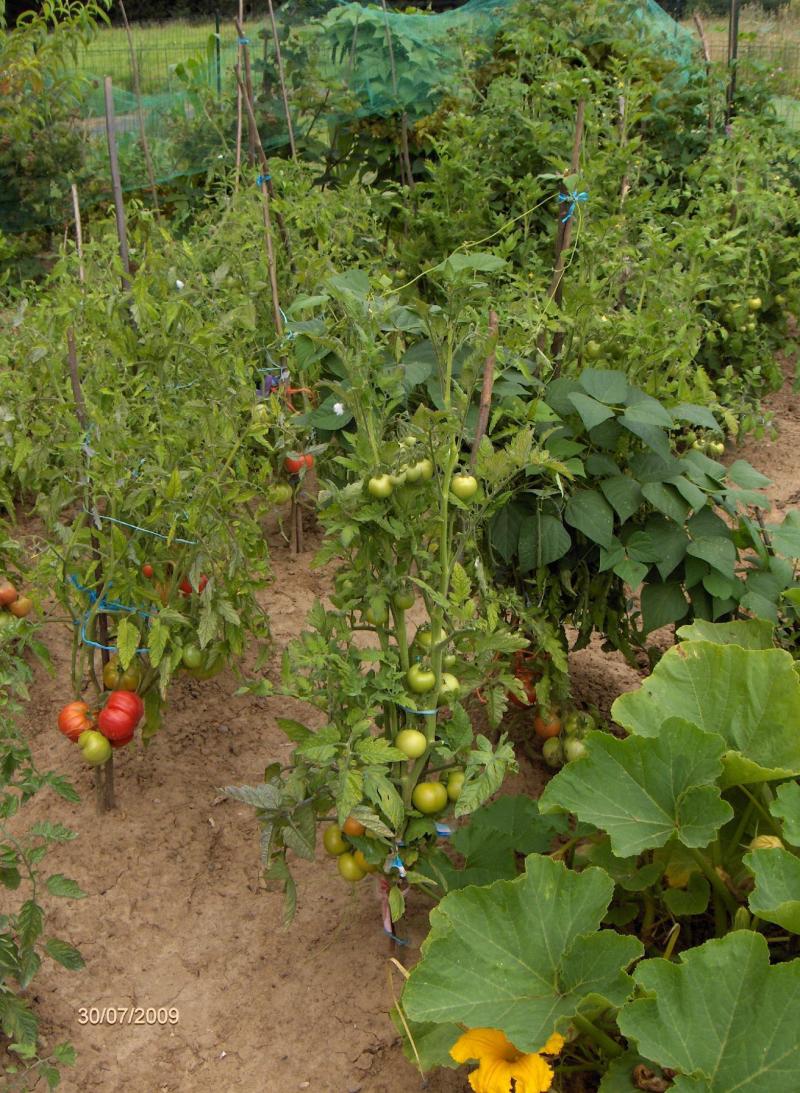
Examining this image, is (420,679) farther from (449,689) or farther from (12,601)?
(12,601)

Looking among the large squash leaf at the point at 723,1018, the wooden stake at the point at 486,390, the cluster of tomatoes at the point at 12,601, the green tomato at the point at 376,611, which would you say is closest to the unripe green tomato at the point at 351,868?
the green tomato at the point at 376,611

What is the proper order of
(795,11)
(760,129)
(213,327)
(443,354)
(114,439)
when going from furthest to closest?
(795,11) → (760,129) → (213,327) → (114,439) → (443,354)

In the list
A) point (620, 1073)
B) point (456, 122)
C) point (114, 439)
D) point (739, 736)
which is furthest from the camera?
point (456, 122)

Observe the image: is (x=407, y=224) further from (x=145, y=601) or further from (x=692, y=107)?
(x=145, y=601)

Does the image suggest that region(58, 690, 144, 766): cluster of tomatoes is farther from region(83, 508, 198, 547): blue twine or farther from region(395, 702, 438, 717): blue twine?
region(395, 702, 438, 717): blue twine

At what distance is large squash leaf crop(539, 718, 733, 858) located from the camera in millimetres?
1792

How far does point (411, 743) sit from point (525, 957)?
0.47m

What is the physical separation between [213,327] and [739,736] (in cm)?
155

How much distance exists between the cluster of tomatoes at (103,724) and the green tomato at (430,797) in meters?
0.72

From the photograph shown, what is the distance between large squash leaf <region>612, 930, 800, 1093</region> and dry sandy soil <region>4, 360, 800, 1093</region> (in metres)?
0.66

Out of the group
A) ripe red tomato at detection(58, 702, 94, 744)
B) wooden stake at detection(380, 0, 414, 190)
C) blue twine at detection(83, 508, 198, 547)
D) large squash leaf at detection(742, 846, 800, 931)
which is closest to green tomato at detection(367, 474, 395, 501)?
blue twine at detection(83, 508, 198, 547)

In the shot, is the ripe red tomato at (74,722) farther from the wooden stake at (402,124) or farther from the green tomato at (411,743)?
the wooden stake at (402,124)

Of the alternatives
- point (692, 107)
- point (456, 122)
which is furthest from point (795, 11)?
point (456, 122)

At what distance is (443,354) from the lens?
2.21 meters
